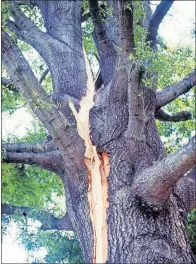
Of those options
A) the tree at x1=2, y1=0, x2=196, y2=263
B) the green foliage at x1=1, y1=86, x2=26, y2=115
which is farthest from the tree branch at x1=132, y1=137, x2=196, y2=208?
the green foliage at x1=1, y1=86, x2=26, y2=115

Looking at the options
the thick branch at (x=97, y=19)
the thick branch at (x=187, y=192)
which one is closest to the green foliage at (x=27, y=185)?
the thick branch at (x=97, y=19)

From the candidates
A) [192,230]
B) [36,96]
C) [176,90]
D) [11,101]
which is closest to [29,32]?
[11,101]

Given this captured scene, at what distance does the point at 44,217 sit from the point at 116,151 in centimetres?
156

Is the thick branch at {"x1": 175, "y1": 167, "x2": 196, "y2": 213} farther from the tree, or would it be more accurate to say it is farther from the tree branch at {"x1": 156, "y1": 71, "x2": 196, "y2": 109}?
the tree branch at {"x1": 156, "y1": 71, "x2": 196, "y2": 109}

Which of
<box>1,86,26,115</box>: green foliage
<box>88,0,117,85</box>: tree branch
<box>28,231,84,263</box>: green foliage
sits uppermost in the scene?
<box>1,86,26,115</box>: green foliage

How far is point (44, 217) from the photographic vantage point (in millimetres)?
4148

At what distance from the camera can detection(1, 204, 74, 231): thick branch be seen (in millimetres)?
3904

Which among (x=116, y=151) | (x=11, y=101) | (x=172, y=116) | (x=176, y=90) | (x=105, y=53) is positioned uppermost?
(x=11, y=101)

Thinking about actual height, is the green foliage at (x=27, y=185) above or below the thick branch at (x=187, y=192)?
Answer: above

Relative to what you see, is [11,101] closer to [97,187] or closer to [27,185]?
[27,185]

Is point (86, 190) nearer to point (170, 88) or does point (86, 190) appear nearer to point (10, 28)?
point (170, 88)

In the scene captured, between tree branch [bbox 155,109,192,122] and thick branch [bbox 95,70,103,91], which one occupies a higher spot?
thick branch [bbox 95,70,103,91]

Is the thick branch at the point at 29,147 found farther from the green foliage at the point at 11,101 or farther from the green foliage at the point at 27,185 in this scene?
the green foliage at the point at 11,101

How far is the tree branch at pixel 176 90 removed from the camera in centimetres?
318
